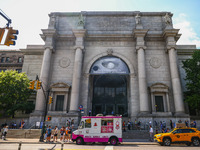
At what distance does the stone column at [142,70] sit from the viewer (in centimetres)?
2523

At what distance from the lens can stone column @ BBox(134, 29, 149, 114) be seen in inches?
993

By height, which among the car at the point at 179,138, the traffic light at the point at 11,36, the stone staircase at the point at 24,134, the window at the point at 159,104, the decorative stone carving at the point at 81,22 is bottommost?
the stone staircase at the point at 24,134

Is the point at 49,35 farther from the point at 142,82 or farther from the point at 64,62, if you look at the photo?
the point at 142,82

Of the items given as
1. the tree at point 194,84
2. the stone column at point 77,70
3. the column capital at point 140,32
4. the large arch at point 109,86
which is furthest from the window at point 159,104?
the stone column at point 77,70

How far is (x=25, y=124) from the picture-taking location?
25.5 metres

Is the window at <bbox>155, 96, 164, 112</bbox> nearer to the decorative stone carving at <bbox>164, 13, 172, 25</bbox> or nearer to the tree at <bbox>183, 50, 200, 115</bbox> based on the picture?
the tree at <bbox>183, 50, 200, 115</bbox>

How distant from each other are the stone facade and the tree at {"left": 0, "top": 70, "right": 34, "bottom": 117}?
142 inches

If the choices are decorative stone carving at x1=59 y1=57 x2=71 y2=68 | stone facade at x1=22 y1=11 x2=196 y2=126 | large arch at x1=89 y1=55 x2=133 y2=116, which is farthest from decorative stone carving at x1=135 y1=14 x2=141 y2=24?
decorative stone carving at x1=59 y1=57 x2=71 y2=68

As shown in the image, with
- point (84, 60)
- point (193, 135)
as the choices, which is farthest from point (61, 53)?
point (193, 135)

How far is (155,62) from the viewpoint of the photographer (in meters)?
29.0

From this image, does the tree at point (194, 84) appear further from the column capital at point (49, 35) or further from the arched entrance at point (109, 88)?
the column capital at point (49, 35)

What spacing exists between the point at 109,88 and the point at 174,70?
1384 cm

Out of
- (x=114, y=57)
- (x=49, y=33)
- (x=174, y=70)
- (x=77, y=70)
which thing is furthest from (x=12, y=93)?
(x=174, y=70)

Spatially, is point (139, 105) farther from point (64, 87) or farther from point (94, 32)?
A: point (94, 32)
